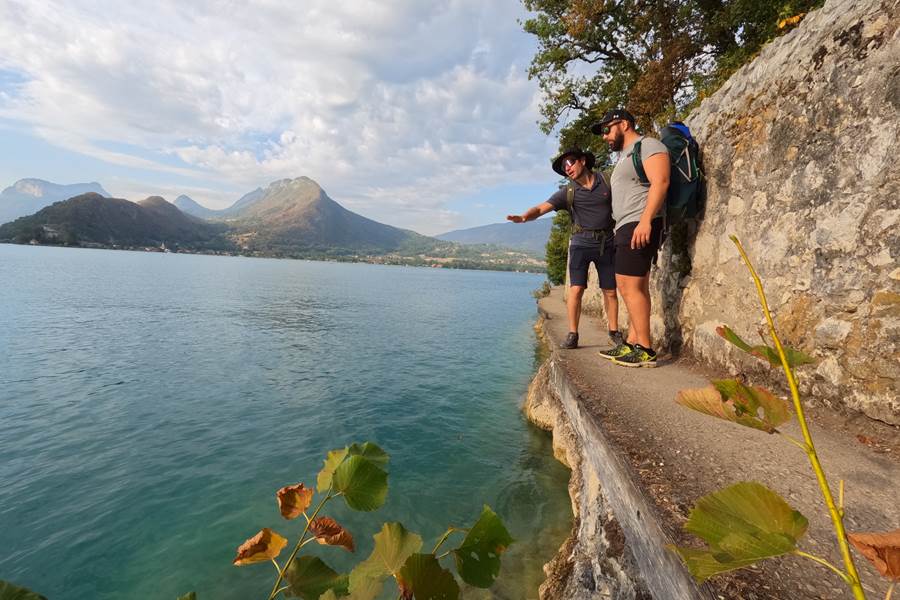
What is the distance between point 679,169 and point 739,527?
16.3 feet

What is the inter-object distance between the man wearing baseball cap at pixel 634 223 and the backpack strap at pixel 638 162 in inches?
1.4

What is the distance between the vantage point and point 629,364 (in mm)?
5098

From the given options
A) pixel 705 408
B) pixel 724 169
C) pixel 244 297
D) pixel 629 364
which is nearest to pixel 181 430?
pixel 629 364

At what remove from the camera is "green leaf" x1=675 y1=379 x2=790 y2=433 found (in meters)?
0.70

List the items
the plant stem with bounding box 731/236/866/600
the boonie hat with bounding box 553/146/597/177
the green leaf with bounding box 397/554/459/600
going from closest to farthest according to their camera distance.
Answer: the plant stem with bounding box 731/236/866/600 → the green leaf with bounding box 397/554/459/600 → the boonie hat with bounding box 553/146/597/177

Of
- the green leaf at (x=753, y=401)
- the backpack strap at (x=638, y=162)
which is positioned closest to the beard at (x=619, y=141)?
the backpack strap at (x=638, y=162)

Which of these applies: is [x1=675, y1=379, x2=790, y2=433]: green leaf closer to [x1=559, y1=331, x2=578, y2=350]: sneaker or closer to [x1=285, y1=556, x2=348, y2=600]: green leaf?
[x1=285, y1=556, x2=348, y2=600]: green leaf

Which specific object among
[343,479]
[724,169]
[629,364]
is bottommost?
[629,364]

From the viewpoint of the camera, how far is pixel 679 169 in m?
4.67

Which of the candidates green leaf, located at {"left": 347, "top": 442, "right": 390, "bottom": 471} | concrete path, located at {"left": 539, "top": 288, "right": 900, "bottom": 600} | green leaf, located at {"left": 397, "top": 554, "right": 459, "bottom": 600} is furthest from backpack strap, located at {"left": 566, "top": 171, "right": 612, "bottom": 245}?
green leaf, located at {"left": 397, "top": 554, "right": 459, "bottom": 600}

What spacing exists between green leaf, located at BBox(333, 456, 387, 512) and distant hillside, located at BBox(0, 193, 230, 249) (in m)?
189

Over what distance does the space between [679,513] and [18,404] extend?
12.7m

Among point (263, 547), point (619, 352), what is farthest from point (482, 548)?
point (619, 352)

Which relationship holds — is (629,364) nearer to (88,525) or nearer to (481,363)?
(88,525)
